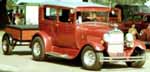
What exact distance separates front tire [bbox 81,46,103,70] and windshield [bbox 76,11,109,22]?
123cm

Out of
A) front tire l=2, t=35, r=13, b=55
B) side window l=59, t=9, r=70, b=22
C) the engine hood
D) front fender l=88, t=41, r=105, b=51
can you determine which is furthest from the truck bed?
front fender l=88, t=41, r=105, b=51

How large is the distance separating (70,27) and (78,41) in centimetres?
53

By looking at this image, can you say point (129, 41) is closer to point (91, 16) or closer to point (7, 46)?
point (91, 16)

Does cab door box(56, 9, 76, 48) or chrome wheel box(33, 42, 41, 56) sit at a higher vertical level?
cab door box(56, 9, 76, 48)

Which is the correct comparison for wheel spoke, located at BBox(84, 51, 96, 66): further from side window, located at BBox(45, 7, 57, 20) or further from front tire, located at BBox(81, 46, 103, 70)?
side window, located at BBox(45, 7, 57, 20)

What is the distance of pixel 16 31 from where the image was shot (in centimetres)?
1886

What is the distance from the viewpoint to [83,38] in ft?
51.0

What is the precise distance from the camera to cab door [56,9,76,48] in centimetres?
1590

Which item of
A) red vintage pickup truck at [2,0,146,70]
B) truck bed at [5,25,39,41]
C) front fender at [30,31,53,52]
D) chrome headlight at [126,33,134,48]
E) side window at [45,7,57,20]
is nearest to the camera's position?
red vintage pickup truck at [2,0,146,70]

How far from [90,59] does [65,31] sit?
65.9 inches

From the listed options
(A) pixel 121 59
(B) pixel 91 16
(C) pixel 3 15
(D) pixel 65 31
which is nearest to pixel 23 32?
(D) pixel 65 31

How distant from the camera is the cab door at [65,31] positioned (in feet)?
52.2

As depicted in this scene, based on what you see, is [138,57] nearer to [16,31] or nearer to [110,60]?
[110,60]

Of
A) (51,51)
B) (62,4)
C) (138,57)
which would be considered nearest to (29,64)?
(51,51)
